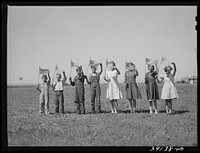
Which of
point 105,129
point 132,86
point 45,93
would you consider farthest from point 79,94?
point 105,129

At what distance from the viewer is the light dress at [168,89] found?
766 centimetres

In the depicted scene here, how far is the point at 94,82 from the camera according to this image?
8.04 meters

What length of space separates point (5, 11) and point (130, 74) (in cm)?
398

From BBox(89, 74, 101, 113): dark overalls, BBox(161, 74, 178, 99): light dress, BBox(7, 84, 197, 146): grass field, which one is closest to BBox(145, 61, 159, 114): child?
BBox(161, 74, 178, 99): light dress

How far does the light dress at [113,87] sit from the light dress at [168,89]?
1.34m

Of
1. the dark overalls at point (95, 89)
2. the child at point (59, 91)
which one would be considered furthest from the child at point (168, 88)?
the child at point (59, 91)

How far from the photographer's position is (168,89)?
25.3 feet

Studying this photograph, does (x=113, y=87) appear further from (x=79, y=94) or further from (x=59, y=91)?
(x=59, y=91)

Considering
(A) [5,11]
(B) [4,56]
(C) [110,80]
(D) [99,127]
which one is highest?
(A) [5,11]

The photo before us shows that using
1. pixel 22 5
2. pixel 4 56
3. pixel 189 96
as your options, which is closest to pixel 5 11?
pixel 22 5

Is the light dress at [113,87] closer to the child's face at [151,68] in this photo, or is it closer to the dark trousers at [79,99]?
the dark trousers at [79,99]

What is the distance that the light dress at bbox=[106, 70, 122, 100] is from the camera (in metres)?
7.94
